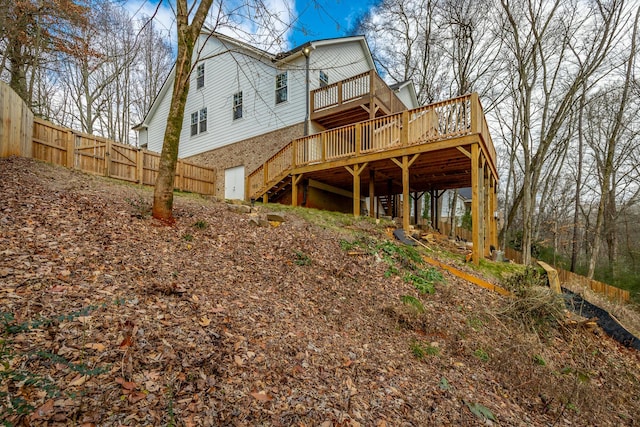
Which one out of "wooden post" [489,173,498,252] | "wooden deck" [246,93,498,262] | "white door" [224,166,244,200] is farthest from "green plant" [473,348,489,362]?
"white door" [224,166,244,200]

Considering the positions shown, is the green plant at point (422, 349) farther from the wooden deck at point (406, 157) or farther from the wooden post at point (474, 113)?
the wooden post at point (474, 113)

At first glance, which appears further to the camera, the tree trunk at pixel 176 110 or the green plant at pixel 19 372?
the tree trunk at pixel 176 110

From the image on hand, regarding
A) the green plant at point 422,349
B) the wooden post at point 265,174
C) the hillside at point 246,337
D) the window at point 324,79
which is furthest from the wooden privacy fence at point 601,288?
the window at point 324,79

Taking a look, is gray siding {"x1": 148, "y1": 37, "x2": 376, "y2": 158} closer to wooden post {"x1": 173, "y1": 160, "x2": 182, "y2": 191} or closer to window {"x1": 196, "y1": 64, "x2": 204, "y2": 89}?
window {"x1": 196, "y1": 64, "x2": 204, "y2": 89}

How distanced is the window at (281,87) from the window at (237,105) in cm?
222

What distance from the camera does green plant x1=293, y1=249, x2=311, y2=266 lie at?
582cm

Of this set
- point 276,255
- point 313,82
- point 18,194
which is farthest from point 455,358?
point 313,82

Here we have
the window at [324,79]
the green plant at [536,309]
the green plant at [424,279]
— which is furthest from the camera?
the window at [324,79]

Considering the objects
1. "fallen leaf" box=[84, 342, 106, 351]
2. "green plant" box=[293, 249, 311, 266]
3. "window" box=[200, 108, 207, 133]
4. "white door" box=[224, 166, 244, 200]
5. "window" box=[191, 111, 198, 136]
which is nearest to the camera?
"fallen leaf" box=[84, 342, 106, 351]

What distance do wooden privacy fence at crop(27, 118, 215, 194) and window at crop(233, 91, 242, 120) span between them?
3615mm

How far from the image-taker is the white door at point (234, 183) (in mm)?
14913

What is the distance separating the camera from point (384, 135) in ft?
32.5

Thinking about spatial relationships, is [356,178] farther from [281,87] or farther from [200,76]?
[200,76]

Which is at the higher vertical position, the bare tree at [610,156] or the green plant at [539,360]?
the bare tree at [610,156]
